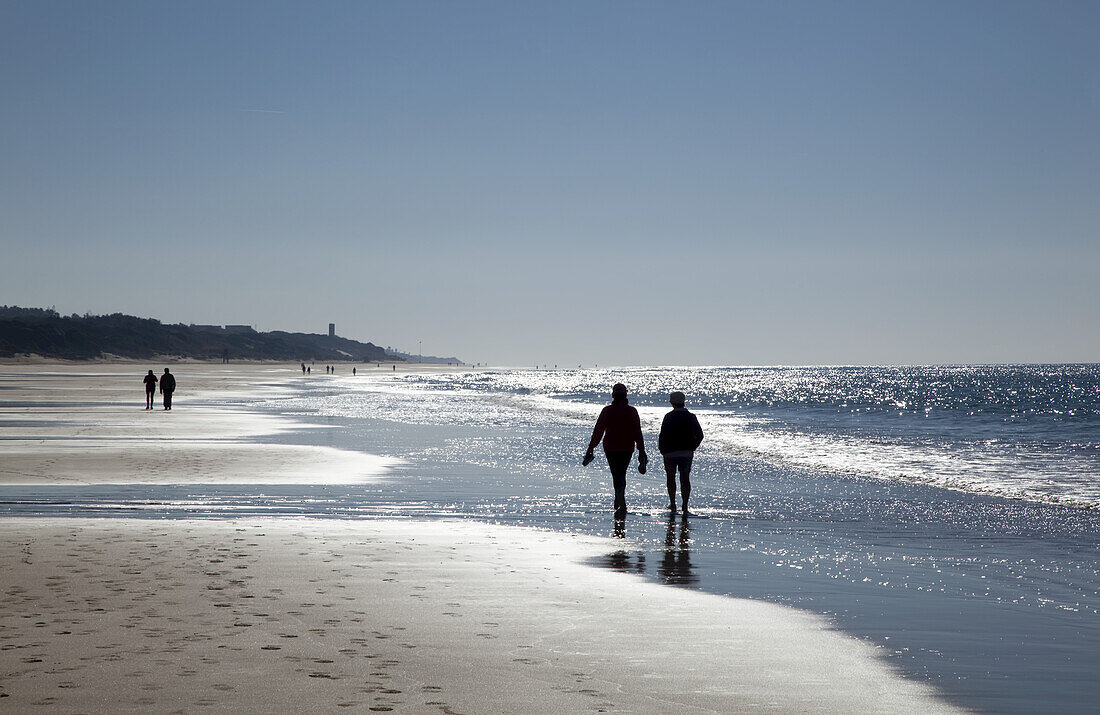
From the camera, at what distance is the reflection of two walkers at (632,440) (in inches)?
558

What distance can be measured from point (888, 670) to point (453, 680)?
2965 mm

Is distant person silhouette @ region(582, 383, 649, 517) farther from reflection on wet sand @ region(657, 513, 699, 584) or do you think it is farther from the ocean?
reflection on wet sand @ region(657, 513, 699, 584)

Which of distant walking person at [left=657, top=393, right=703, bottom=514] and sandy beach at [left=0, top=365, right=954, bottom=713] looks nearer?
sandy beach at [left=0, top=365, right=954, bottom=713]

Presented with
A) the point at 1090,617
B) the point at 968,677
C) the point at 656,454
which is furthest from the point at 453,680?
the point at 656,454

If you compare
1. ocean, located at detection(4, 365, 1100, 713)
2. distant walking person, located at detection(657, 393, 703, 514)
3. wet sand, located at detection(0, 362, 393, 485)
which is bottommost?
wet sand, located at detection(0, 362, 393, 485)

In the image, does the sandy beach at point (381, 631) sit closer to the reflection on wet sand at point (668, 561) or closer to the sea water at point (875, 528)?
the reflection on wet sand at point (668, 561)

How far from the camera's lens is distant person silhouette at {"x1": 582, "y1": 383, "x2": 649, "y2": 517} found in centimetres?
1415

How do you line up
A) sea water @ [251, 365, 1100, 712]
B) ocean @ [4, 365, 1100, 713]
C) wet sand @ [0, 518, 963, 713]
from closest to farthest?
wet sand @ [0, 518, 963, 713], sea water @ [251, 365, 1100, 712], ocean @ [4, 365, 1100, 713]

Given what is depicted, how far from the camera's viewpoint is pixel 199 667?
5.97 meters

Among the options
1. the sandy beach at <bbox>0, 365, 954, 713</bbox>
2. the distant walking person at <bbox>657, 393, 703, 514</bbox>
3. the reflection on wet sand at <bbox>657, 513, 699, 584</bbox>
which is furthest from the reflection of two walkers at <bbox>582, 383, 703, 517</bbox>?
the sandy beach at <bbox>0, 365, 954, 713</bbox>

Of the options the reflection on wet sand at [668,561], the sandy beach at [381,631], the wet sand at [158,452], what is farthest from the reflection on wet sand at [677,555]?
the wet sand at [158,452]

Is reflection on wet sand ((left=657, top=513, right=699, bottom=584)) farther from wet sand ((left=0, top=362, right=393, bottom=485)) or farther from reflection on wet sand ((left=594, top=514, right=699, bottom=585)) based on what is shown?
wet sand ((left=0, top=362, right=393, bottom=485))

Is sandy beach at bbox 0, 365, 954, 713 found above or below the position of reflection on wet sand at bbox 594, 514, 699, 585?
above

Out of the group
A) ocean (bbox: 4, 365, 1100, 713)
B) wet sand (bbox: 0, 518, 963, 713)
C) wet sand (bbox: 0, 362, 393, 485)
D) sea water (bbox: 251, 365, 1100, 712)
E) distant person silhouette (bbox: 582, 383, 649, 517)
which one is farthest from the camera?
wet sand (bbox: 0, 362, 393, 485)
